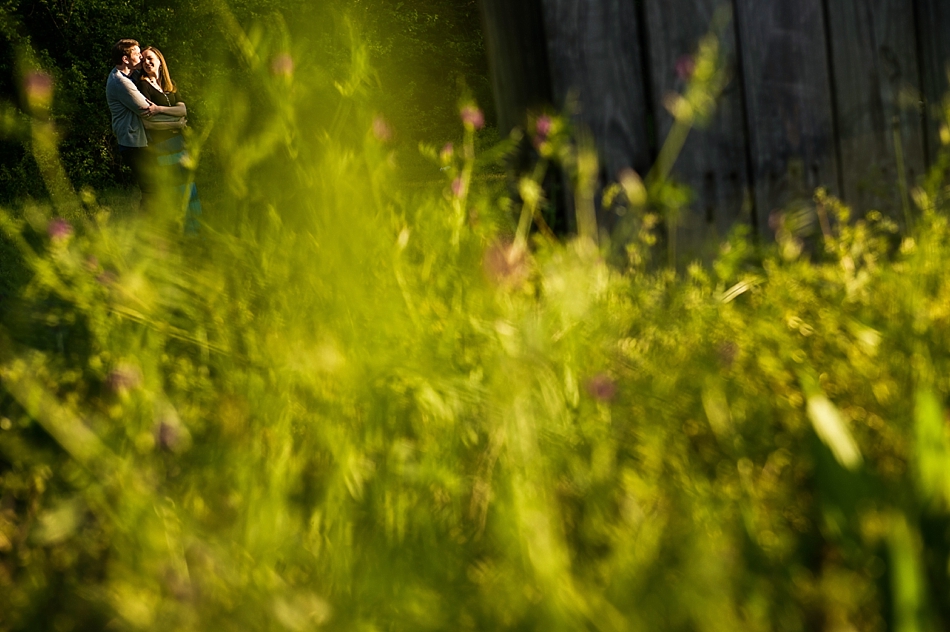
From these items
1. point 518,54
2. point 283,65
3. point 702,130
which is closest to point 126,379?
point 283,65

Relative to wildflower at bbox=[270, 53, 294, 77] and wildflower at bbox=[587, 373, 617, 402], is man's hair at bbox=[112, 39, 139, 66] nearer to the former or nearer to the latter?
wildflower at bbox=[270, 53, 294, 77]

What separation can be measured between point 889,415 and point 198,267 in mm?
1401

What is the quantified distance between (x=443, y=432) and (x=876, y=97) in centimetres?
194

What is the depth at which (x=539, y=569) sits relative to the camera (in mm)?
900

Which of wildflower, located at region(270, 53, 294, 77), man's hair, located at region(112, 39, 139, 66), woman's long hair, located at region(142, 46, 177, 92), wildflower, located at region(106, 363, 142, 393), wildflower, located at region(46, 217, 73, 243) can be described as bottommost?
woman's long hair, located at region(142, 46, 177, 92)

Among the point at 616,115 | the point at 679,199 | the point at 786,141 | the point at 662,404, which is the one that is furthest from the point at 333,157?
the point at 786,141

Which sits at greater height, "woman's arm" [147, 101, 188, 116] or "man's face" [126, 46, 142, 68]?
"man's face" [126, 46, 142, 68]

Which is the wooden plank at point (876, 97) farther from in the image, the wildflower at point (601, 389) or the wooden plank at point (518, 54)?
the wildflower at point (601, 389)

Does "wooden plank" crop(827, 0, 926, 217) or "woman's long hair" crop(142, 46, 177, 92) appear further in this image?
"woman's long hair" crop(142, 46, 177, 92)

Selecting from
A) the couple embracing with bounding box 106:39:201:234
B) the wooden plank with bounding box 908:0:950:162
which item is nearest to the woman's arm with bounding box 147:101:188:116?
the couple embracing with bounding box 106:39:201:234

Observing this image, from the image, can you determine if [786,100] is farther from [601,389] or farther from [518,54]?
[601,389]

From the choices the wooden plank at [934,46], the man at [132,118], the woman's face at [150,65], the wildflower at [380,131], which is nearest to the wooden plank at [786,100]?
the wooden plank at [934,46]

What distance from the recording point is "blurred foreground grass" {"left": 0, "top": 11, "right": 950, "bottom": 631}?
104 cm

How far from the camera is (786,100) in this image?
280cm
